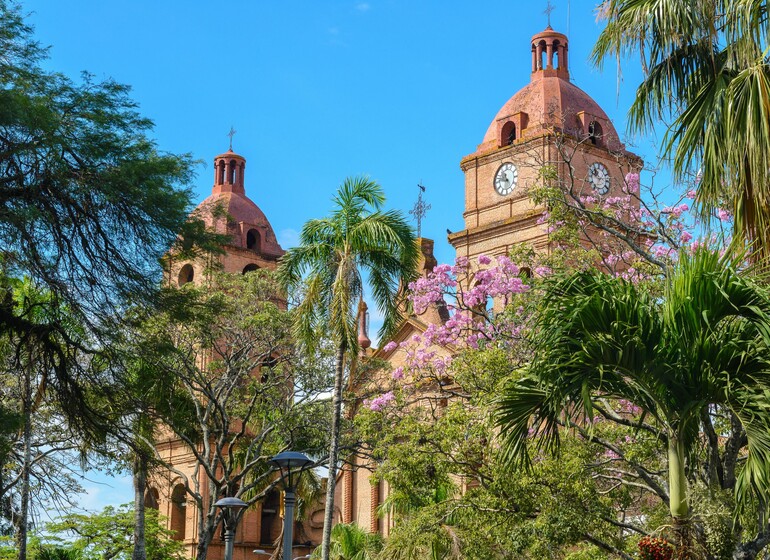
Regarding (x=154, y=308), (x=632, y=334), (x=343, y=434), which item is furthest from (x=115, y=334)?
(x=343, y=434)

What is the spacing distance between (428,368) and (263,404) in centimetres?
1190

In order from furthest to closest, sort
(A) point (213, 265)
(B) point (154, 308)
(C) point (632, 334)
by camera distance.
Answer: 1. (A) point (213, 265)
2. (B) point (154, 308)
3. (C) point (632, 334)

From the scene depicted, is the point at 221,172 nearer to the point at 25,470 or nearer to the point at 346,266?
the point at 346,266

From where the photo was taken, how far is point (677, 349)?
11.9 metres

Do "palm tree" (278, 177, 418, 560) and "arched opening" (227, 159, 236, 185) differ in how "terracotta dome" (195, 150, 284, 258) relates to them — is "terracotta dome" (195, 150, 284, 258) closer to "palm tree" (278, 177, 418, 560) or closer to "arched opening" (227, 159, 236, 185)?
"arched opening" (227, 159, 236, 185)

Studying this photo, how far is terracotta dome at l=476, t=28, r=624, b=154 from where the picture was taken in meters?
44.6

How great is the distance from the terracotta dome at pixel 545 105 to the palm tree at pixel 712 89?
2926 cm

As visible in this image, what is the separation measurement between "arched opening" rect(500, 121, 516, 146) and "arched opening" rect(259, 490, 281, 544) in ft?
63.2

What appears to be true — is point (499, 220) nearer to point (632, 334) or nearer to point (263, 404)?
point (263, 404)

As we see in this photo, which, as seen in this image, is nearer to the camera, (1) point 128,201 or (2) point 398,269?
(1) point 128,201

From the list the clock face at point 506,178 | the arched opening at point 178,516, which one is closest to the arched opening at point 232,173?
the arched opening at point 178,516

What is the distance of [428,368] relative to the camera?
1033 inches

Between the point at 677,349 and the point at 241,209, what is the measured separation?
47.1 meters

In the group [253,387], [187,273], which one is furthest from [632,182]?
[187,273]
